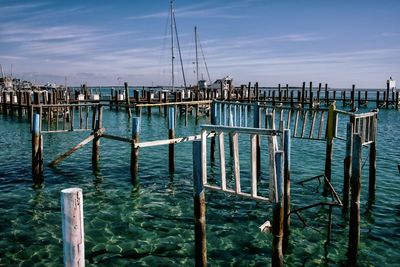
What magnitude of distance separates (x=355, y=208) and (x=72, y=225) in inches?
214

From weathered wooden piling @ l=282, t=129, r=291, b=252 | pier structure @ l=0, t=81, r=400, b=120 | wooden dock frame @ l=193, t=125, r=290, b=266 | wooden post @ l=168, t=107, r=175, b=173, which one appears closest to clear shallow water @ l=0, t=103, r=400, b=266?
weathered wooden piling @ l=282, t=129, r=291, b=252

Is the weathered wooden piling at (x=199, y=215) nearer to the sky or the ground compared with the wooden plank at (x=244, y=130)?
nearer to the ground

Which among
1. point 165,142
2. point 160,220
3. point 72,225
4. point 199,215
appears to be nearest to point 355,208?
point 199,215

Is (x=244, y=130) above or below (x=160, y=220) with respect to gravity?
above

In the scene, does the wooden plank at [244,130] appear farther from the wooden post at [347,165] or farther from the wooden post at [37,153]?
the wooden post at [37,153]

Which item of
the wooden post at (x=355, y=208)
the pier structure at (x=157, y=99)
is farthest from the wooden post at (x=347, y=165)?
the pier structure at (x=157, y=99)

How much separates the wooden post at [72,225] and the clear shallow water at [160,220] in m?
2.92

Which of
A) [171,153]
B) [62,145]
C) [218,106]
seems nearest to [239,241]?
[171,153]

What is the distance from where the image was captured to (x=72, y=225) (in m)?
4.45

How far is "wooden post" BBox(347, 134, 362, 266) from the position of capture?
23.3 ft

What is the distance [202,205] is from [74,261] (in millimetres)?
2532

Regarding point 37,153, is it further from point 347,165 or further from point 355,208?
point 355,208

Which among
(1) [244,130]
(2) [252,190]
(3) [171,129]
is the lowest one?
(2) [252,190]

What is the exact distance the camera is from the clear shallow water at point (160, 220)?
24.9 feet
